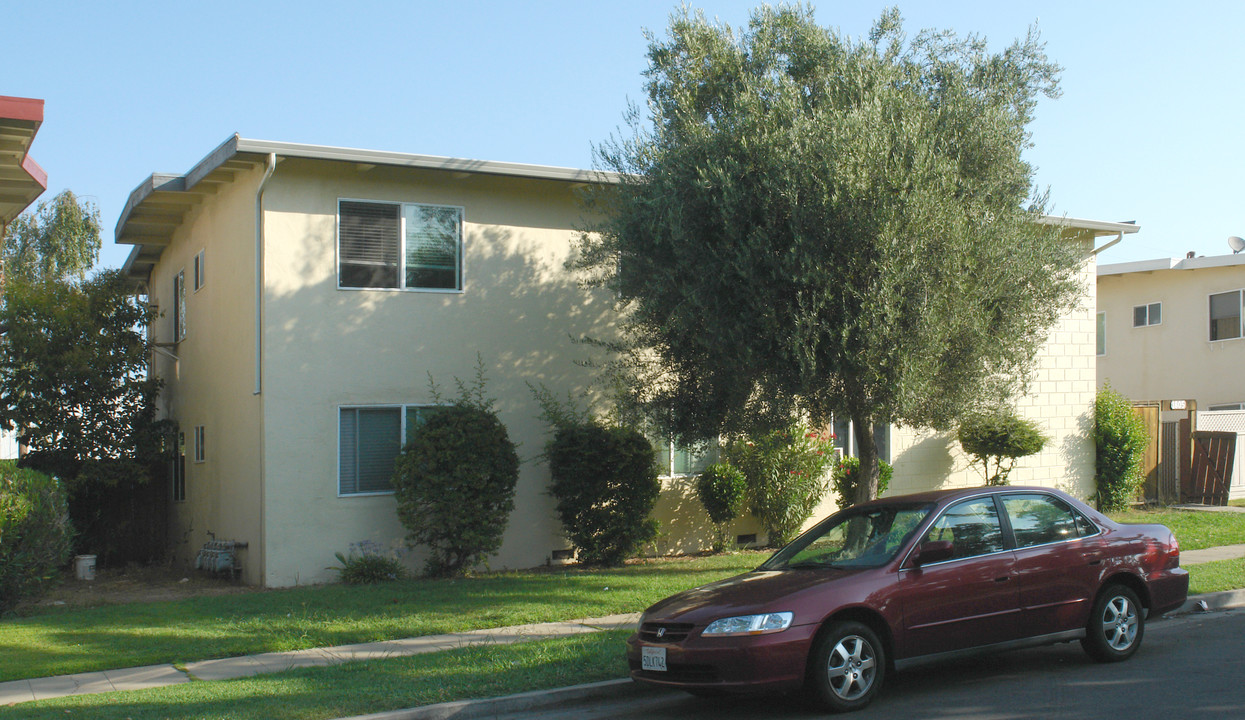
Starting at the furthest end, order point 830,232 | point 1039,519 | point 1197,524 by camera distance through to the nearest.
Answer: point 1197,524 < point 830,232 < point 1039,519

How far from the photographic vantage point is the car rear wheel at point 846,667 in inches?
247

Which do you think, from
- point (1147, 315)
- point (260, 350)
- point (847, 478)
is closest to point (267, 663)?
point (260, 350)

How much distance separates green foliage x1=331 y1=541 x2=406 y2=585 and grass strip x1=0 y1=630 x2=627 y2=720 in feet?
14.7

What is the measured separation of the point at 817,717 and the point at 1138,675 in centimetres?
256

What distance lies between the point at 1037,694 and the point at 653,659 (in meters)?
2.59

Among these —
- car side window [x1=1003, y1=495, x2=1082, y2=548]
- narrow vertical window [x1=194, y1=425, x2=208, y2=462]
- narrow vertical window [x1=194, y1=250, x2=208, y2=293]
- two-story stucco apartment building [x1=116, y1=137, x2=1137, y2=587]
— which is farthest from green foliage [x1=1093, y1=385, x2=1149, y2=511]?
narrow vertical window [x1=194, y1=250, x2=208, y2=293]

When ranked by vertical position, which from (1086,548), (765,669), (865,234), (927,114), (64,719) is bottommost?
(64,719)

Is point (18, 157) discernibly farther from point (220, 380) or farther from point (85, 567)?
point (85, 567)

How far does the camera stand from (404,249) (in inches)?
530

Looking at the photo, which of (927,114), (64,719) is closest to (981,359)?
(927,114)

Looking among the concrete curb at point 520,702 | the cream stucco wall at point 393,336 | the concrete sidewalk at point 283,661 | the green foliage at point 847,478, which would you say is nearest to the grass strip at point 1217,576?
the concrete sidewalk at point 283,661

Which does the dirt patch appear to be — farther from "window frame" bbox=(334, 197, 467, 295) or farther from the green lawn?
the green lawn

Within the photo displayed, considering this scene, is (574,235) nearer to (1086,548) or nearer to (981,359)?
(981,359)

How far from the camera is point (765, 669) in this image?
242 inches
